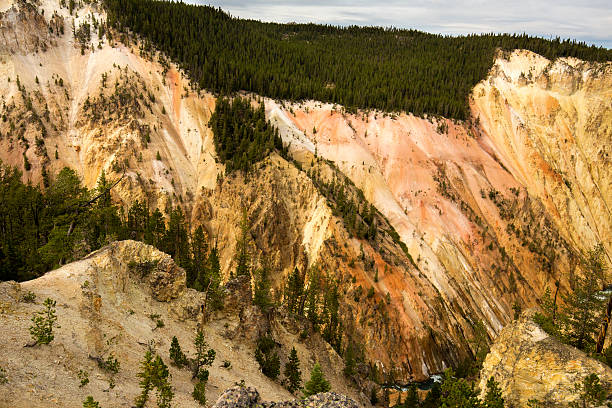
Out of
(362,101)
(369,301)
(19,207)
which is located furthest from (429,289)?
(19,207)

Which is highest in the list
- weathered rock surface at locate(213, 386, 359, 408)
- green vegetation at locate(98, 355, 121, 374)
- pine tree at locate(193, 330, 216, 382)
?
weathered rock surface at locate(213, 386, 359, 408)

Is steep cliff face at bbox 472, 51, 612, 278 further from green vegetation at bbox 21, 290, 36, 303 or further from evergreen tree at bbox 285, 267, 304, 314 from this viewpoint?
green vegetation at bbox 21, 290, 36, 303

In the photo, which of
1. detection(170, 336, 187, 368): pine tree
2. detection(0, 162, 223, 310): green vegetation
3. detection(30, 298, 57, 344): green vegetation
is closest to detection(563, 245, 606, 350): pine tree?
detection(170, 336, 187, 368): pine tree

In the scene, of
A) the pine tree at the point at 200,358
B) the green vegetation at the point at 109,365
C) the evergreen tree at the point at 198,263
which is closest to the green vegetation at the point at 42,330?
the green vegetation at the point at 109,365

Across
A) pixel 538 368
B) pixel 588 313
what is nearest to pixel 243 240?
pixel 588 313

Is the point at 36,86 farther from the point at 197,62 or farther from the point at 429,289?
the point at 429,289
